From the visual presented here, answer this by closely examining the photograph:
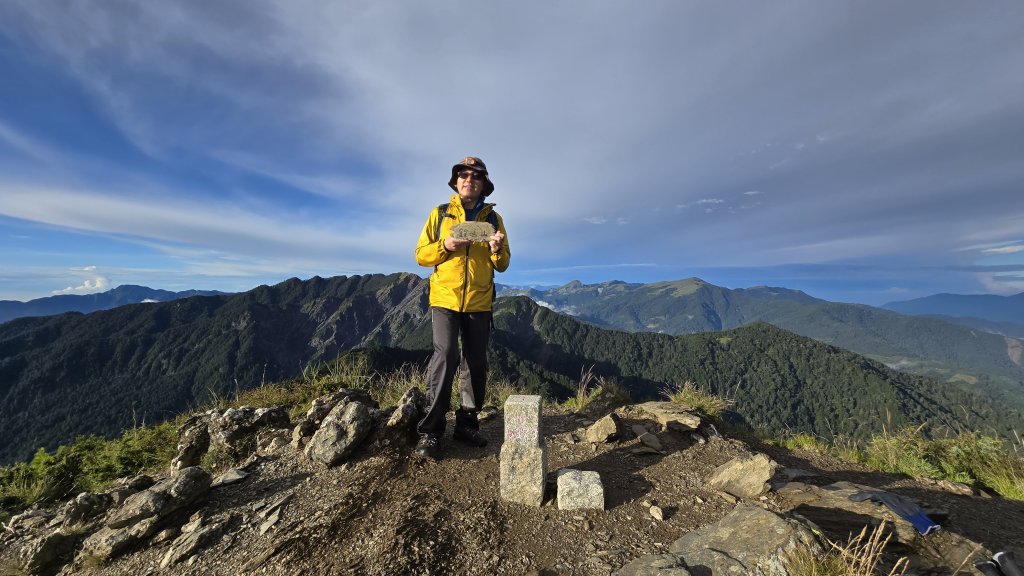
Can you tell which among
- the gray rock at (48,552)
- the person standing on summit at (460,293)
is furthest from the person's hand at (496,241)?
the gray rock at (48,552)

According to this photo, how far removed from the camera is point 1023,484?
17.8ft

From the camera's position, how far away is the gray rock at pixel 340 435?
4.77m

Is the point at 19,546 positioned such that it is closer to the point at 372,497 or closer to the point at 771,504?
the point at 372,497

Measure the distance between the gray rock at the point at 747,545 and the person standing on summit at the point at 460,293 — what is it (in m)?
2.89

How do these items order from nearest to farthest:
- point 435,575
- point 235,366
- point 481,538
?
1. point 435,575
2. point 481,538
3. point 235,366

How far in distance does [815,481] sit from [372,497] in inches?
239

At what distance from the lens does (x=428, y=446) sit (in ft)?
16.5

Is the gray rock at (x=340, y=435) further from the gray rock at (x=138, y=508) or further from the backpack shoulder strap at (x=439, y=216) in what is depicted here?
the backpack shoulder strap at (x=439, y=216)

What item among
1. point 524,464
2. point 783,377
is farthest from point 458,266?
point 783,377

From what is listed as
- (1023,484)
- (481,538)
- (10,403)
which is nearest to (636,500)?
(481,538)

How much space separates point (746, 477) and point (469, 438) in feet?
11.5

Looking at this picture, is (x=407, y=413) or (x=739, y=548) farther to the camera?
(x=407, y=413)

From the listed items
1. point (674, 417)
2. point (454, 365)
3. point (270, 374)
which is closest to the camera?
point (454, 365)

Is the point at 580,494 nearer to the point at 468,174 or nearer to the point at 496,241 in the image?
the point at 496,241
